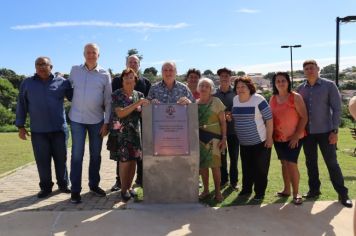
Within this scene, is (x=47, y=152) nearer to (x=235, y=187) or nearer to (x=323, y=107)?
(x=235, y=187)

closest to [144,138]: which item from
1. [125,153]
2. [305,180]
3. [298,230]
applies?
[125,153]

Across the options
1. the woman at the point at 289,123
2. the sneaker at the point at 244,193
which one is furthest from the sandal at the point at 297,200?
the sneaker at the point at 244,193

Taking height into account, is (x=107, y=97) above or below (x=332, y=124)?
above

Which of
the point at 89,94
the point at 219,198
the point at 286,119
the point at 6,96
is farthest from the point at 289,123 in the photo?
the point at 6,96

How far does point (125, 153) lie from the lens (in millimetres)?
6074

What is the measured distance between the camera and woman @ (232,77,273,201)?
6012 mm

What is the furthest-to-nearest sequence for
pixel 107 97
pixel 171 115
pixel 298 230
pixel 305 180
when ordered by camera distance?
pixel 305 180, pixel 107 97, pixel 171 115, pixel 298 230

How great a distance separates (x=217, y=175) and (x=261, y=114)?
1043 mm

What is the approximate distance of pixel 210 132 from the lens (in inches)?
241

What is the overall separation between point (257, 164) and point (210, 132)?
80cm

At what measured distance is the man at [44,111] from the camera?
632cm

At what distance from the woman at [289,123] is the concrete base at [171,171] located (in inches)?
44.8

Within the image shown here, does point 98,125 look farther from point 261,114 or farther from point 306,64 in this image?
point 306,64

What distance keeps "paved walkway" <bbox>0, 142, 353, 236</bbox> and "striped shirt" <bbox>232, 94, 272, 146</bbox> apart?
0.93 meters
